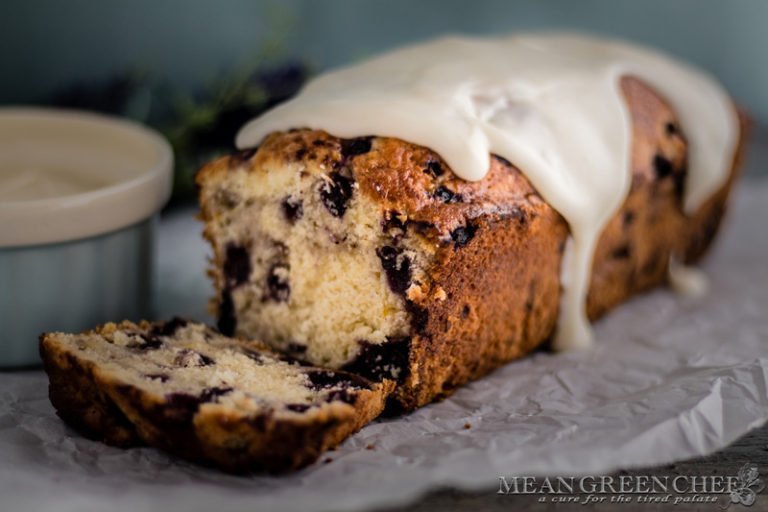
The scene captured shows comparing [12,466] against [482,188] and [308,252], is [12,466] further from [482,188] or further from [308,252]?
[482,188]

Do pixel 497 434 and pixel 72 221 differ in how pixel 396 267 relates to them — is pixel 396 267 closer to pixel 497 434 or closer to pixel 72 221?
pixel 497 434

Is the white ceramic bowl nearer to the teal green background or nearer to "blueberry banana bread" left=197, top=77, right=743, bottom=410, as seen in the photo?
"blueberry banana bread" left=197, top=77, right=743, bottom=410

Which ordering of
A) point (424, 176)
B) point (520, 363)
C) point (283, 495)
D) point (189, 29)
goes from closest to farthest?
point (283, 495), point (424, 176), point (520, 363), point (189, 29)

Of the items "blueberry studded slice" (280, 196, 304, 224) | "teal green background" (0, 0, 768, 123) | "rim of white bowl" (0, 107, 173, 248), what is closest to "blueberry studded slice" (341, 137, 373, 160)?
"blueberry studded slice" (280, 196, 304, 224)

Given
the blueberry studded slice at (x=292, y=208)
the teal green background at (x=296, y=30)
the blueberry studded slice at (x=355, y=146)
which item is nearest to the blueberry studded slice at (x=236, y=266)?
the blueberry studded slice at (x=292, y=208)

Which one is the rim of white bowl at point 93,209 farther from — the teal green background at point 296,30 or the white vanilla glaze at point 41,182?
the teal green background at point 296,30

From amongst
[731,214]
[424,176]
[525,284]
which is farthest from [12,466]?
[731,214]
